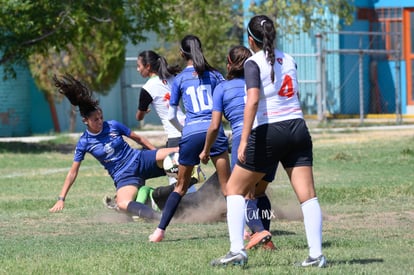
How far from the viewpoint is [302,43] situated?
31.2 meters

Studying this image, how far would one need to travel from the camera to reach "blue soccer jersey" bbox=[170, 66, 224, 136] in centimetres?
903

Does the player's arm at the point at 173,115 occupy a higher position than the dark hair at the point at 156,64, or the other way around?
the dark hair at the point at 156,64

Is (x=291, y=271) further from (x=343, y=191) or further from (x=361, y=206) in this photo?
(x=343, y=191)

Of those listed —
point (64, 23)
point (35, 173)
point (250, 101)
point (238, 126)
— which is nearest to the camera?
point (250, 101)

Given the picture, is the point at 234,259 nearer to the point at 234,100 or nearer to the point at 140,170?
the point at 234,100

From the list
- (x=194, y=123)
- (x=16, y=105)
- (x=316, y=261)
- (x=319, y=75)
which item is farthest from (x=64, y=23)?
(x=316, y=261)

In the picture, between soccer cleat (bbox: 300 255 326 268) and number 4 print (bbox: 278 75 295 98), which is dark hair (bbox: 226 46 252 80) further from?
soccer cleat (bbox: 300 255 326 268)

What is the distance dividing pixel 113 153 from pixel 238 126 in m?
2.35

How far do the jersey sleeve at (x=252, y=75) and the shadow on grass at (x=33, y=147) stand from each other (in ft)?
50.7

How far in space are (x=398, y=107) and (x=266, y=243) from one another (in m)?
21.5

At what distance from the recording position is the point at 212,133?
8.16 meters

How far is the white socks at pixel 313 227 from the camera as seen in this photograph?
718cm

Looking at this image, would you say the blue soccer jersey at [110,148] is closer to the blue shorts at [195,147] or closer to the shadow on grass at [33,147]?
the blue shorts at [195,147]

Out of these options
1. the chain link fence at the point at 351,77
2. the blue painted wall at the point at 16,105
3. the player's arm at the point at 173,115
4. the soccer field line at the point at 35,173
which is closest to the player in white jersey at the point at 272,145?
the player's arm at the point at 173,115
